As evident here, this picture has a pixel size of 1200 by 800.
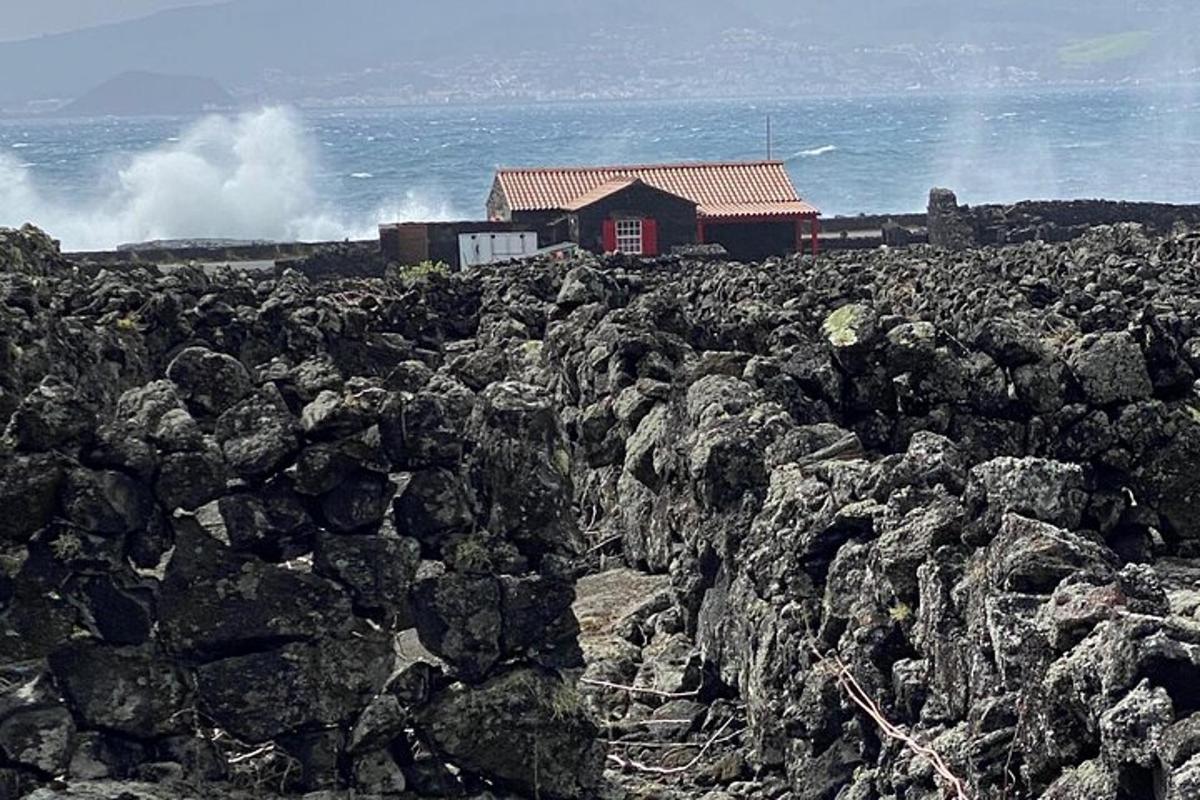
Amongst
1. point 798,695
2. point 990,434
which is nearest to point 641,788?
point 798,695

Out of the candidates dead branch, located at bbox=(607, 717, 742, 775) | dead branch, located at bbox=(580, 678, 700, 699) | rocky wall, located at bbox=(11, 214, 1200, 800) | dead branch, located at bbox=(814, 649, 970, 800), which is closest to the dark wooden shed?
rocky wall, located at bbox=(11, 214, 1200, 800)

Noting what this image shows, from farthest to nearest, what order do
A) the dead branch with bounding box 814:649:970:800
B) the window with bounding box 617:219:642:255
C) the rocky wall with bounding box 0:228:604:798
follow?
the window with bounding box 617:219:642:255 < the rocky wall with bounding box 0:228:604:798 < the dead branch with bounding box 814:649:970:800

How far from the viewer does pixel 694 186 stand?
5434cm

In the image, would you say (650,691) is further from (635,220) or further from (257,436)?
(635,220)

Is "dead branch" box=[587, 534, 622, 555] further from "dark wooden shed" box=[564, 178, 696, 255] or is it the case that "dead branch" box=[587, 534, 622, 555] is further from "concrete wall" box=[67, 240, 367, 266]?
"dark wooden shed" box=[564, 178, 696, 255]

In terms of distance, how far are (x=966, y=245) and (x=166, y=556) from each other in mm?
40771

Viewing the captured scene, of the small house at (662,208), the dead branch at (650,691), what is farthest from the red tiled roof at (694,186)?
the dead branch at (650,691)

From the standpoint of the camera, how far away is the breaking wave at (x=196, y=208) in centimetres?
12025

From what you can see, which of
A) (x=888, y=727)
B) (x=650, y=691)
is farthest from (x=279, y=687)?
(x=888, y=727)

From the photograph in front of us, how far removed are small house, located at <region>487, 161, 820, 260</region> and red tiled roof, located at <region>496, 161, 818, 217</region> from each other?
0.02 metres

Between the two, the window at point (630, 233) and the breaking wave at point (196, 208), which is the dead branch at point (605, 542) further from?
the breaking wave at point (196, 208)

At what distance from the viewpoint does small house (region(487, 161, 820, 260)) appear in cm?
5022

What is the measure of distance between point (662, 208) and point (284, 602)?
40.6 metres

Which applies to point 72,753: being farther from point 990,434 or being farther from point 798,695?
point 990,434
